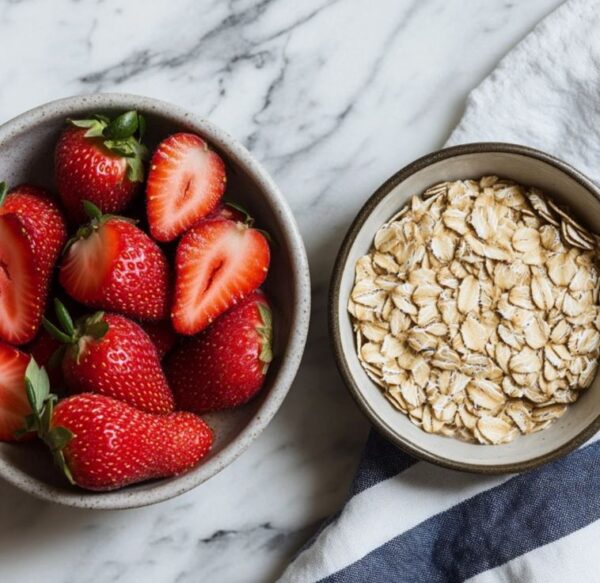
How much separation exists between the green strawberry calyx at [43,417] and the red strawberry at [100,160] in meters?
0.16

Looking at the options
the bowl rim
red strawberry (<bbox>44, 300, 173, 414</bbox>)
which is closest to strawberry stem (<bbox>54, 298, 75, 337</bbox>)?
red strawberry (<bbox>44, 300, 173, 414</bbox>)

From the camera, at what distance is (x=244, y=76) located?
1.06 metres

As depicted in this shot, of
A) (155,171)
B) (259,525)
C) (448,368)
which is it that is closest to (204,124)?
(155,171)

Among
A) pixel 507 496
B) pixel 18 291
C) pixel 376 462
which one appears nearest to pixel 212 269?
pixel 18 291

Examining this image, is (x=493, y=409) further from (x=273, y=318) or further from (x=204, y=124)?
(x=204, y=124)

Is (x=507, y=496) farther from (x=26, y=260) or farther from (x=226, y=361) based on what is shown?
(x=26, y=260)

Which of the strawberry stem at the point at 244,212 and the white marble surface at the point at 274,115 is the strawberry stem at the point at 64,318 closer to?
the strawberry stem at the point at 244,212

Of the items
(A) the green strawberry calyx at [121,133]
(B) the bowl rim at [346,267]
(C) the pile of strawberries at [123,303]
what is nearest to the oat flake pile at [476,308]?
(B) the bowl rim at [346,267]

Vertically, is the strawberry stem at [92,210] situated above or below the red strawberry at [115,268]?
above

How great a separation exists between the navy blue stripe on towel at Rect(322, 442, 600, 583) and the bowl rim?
88 millimetres

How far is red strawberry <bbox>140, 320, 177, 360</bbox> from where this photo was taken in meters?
0.94

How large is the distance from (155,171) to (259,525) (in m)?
0.43

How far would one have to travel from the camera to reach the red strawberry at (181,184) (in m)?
0.89

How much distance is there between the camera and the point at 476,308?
100 cm
